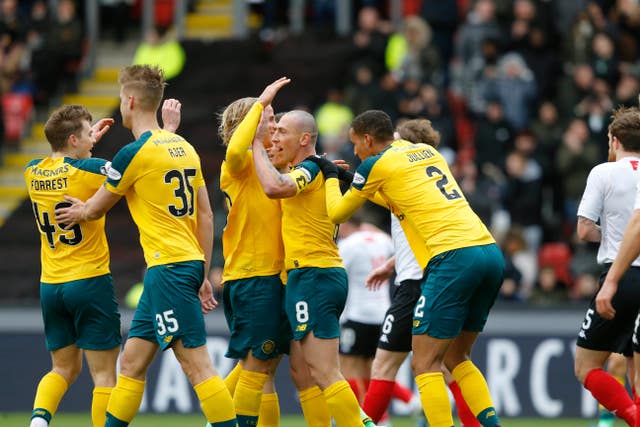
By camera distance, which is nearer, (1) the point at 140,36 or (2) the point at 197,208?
(2) the point at 197,208

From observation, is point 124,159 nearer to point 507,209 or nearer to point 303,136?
point 303,136

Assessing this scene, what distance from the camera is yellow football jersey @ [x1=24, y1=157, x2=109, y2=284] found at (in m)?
10.1

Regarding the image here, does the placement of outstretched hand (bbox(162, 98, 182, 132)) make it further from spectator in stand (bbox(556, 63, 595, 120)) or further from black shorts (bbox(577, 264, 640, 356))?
spectator in stand (bbox(556, 63, 595, 120))

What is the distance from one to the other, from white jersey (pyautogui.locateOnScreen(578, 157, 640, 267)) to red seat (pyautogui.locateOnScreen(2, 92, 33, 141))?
13278 millimetres

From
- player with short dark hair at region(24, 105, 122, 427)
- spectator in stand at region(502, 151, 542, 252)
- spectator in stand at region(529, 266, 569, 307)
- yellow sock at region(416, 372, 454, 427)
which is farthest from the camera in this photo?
spectator in stand at region(502, 151, 542, 252)

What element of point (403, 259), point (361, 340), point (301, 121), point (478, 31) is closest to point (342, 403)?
point (403, 259)

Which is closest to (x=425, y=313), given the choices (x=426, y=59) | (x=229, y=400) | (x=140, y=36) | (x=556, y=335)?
(x=229, y=400)

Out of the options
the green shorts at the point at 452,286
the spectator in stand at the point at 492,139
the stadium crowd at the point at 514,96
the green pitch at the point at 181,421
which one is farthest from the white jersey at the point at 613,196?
the spectator in stand at the point at 492,139

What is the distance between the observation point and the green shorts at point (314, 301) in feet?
32.1

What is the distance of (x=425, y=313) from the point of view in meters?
9.78

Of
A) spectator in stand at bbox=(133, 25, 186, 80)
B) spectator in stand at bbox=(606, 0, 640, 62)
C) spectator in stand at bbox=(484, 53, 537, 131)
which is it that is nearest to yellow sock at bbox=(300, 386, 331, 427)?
spectator in stand at bbox=(484, 53, 537, 131)

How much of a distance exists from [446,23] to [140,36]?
5.68 meters

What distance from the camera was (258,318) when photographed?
9.98m

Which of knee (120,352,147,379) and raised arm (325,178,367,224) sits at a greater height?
raised arm (325,178,367,224)
